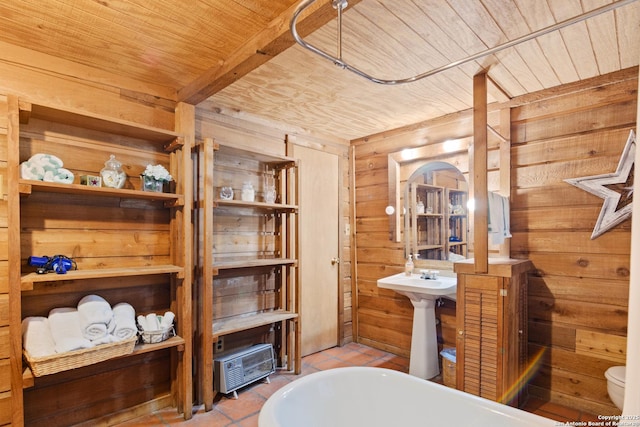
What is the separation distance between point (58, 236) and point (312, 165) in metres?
2.12

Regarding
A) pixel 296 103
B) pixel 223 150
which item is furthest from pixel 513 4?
pixel 223 150

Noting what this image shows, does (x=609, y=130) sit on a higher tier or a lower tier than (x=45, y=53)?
lower

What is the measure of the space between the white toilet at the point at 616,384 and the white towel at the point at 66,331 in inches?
113

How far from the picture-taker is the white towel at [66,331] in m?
1.81

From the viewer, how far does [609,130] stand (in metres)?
2.31

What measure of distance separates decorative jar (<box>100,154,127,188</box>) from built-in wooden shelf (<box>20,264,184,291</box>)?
1.65ft

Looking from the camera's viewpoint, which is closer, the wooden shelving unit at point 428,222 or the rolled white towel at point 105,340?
the rolled white towel at point 105,340

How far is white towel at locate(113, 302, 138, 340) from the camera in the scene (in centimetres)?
200

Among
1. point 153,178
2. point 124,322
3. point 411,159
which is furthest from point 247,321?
point 411,159

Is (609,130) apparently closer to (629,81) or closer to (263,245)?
(629,81)

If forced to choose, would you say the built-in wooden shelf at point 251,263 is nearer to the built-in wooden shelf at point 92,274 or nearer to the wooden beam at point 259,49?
the built-in wooden shelf at point 92,274

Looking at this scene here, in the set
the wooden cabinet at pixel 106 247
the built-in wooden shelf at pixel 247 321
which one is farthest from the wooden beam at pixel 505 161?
the wooden cabinet at pixel 106 247

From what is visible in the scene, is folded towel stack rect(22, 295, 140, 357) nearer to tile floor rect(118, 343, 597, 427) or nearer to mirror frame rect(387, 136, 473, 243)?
tile floor rect(118, 343, 597, 427)

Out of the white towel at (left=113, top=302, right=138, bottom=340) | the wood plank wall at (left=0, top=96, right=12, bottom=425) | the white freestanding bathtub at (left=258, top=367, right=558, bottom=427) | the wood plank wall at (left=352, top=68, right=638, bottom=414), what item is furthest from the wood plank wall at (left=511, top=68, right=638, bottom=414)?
→ the wood plank wall at (left=0, top=96, right=12, bottom=425)
